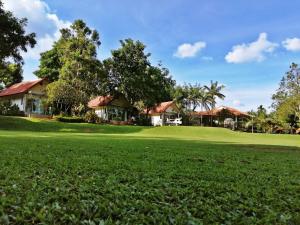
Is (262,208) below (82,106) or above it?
below

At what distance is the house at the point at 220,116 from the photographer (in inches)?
2648

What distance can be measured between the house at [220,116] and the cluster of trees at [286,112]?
7345 millimetres

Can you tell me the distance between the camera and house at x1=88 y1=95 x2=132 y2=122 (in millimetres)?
55625

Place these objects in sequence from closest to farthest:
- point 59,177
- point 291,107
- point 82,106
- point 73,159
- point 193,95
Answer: point 59,177 < point 73,159 < point 82,106 < point 291,107 < point 193,95

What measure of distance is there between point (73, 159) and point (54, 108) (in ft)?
140

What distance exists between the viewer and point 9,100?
51438mm

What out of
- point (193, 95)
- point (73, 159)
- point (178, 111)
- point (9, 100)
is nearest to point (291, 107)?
point (178, 111)

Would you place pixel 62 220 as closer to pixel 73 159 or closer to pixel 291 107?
pixel 73 159

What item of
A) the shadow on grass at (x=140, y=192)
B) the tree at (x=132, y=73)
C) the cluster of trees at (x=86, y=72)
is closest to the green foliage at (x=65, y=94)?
the cluster of trees at (x=86, y=72)

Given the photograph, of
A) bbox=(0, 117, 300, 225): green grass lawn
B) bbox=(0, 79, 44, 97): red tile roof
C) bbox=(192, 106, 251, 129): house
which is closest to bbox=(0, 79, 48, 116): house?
bbox=(0, 79, 44, 97): red tile roof

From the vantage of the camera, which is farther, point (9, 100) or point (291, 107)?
point (291, 107)

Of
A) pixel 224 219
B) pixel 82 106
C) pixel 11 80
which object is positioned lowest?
pixel 224 219

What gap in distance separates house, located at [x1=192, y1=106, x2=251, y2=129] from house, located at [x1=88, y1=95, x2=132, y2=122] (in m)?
14.9

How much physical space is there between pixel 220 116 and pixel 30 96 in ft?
113
